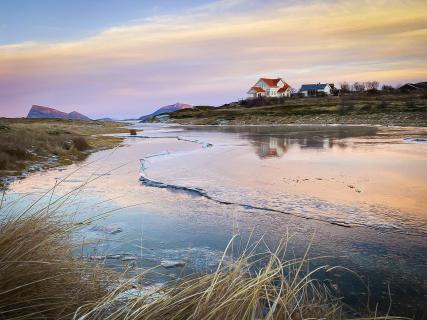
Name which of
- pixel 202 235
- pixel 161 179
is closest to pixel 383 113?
pixel 161 179

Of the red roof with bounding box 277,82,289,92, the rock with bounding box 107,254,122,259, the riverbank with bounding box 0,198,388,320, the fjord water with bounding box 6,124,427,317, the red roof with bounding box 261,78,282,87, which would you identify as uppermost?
the red roof with bounding box 261,78,282,87

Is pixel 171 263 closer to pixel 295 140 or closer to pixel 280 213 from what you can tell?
pixel 280 213

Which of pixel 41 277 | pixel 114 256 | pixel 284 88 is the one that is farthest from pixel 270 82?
pixel 41 277

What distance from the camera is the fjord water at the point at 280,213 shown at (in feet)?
16.0

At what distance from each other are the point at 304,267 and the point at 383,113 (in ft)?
209

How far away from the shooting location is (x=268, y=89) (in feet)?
459

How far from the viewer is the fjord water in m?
4.88

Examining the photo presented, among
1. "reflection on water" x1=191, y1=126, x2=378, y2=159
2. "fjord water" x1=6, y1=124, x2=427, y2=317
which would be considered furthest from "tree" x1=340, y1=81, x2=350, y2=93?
"fjord water" x1=6, y1=124, x2=427, y2=317

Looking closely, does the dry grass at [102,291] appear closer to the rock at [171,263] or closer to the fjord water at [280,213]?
the fjord water at [280,213]

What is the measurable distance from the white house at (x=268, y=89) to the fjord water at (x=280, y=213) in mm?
127068

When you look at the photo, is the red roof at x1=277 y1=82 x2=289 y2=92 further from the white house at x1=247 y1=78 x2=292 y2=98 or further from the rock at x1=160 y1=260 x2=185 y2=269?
the rock at x1=160 y1=260 x2=185 y2=269

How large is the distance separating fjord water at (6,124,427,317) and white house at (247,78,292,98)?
127 metres

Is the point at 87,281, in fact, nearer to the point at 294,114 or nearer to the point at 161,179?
the point at 161,179

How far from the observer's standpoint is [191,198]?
951 cm
